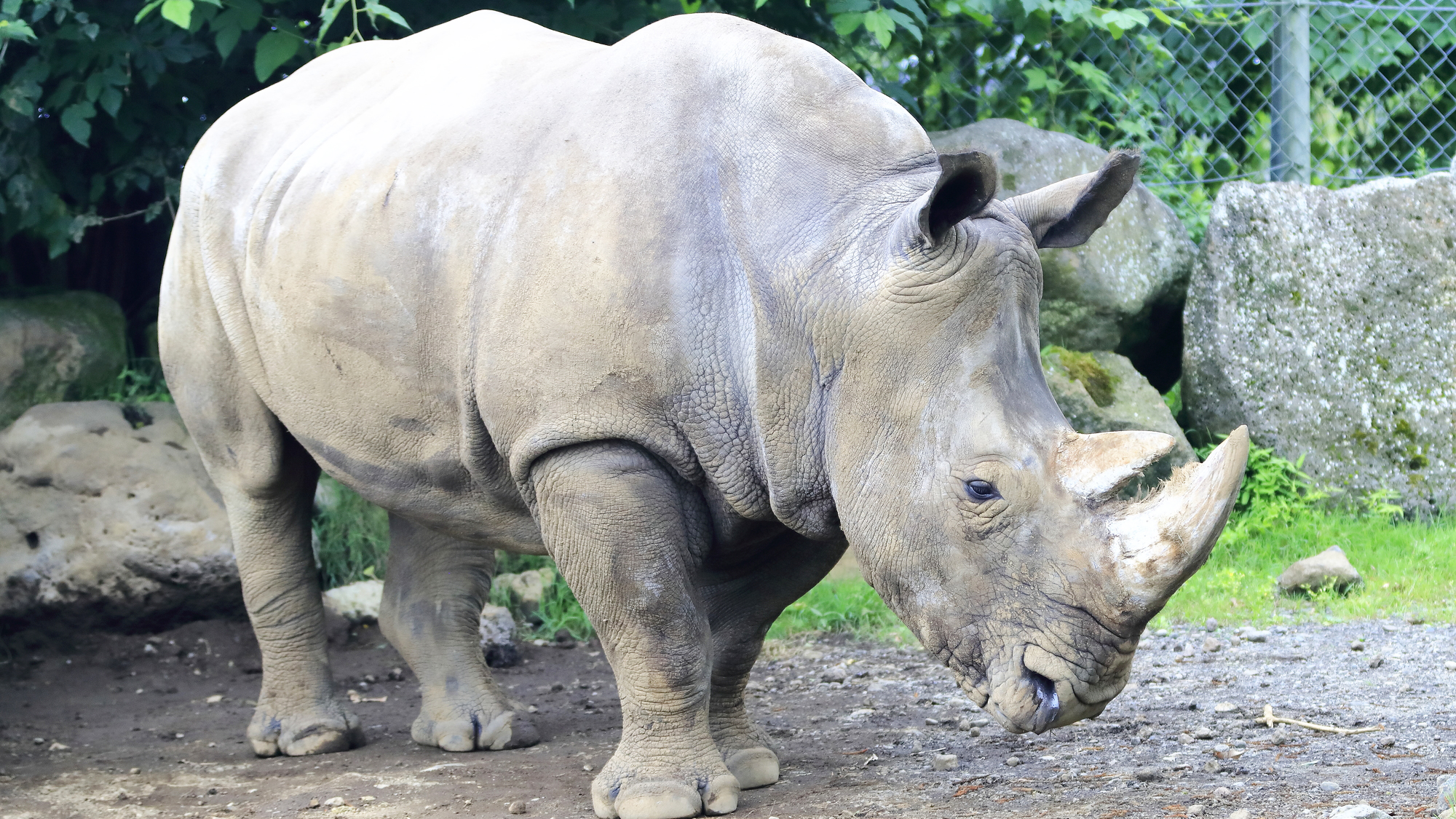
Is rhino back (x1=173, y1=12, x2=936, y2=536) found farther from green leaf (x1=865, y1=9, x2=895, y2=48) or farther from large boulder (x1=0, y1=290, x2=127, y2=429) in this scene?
large boulder (x1=0, y1=290, x2=127, y2=429)

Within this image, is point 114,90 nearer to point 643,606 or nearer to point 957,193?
point 643,606

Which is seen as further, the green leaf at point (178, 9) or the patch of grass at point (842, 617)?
the patch of grass at point (842, 617)

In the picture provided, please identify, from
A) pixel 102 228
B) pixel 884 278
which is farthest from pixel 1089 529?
pixel 102 228

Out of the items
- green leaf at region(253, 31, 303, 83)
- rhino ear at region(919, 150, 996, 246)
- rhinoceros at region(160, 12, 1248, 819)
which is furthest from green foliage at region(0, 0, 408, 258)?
rhino ear at region(919, 150, 996, 246)

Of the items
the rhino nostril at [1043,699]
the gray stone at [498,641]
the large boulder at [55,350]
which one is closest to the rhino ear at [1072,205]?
the rhino nostril at [1043,699]

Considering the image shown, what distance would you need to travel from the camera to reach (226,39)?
18.8 feet

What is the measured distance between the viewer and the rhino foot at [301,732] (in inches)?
183

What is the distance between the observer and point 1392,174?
761 centimetres

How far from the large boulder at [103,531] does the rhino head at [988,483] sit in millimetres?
3570

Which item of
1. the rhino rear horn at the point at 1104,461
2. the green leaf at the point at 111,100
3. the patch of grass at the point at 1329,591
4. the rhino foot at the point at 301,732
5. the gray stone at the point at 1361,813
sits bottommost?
the rhino foot at the point at 301,732

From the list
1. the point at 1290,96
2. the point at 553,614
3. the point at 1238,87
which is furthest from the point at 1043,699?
the point at 1238,87

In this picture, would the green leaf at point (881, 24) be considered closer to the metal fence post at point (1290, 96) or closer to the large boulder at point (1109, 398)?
the large boulder at point (1109, 398)

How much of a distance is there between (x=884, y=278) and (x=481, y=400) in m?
1.07

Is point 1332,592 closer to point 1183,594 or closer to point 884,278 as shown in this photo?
point 1183,594
